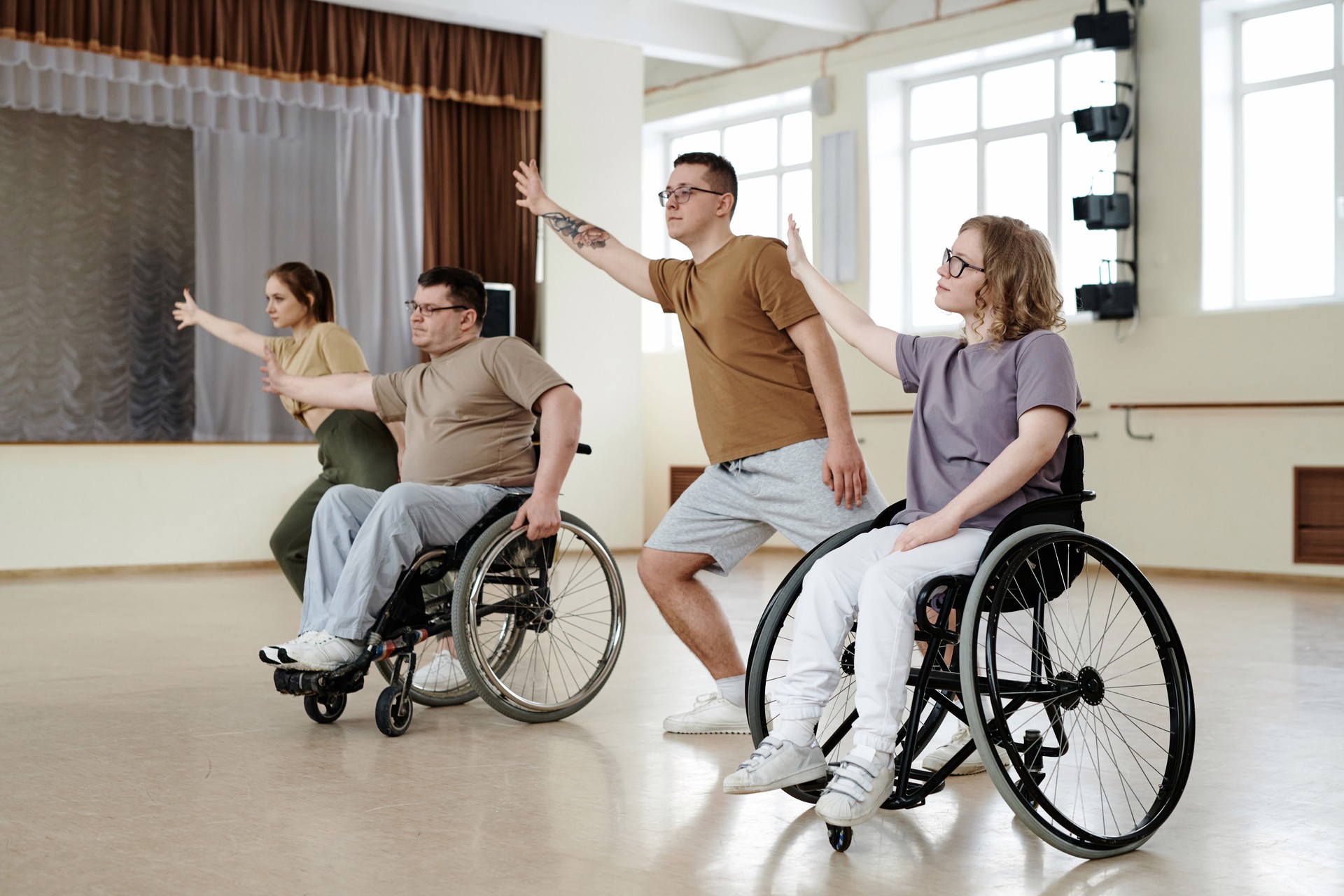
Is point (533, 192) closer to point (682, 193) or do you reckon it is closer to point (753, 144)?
point (682, 193)

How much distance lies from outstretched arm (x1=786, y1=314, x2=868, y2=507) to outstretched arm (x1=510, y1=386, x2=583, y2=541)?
21.7 inches

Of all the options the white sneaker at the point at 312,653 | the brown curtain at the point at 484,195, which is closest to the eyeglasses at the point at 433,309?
the white sneaker at the point at 312,653

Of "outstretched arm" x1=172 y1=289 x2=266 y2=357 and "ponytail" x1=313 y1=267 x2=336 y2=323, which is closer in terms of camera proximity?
"ponytail" x1=313 y1=267 x2=336 y2=323

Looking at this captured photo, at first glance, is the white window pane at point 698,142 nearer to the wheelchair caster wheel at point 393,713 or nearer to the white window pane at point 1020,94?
the white window pane at point 1020,94

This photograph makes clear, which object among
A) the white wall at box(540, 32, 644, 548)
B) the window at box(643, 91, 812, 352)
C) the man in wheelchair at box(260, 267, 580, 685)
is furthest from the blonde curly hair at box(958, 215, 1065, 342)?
the window at box(643, 91, 812, 352)

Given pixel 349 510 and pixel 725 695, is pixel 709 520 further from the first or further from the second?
pixel 349 510

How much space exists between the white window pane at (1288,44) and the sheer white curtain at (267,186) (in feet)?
14.7

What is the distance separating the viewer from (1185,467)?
6961mm

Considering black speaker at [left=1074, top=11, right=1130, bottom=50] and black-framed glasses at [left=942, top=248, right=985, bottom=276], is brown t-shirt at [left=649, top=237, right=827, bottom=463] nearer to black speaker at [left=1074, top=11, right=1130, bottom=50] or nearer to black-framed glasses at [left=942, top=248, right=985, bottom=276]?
black-framed glasses at [left=942, top=248, right=985, bottom=276]

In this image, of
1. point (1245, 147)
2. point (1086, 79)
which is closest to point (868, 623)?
point (1245, 147)

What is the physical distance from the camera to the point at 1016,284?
2248 millimetres

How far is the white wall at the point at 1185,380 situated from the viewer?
21.6 feet

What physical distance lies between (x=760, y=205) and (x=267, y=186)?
3.56 m

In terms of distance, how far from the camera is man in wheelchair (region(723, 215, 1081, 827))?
202 cm
